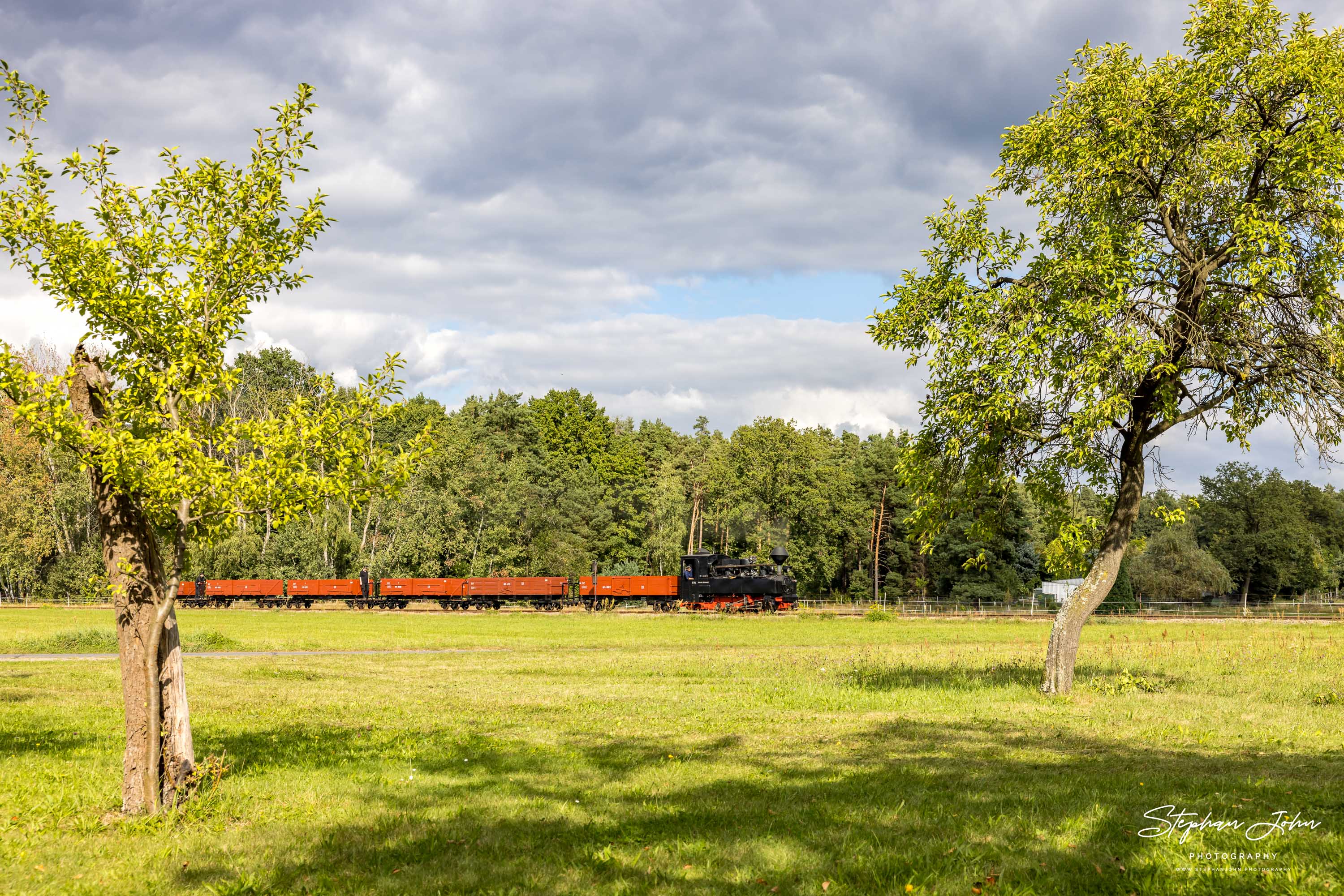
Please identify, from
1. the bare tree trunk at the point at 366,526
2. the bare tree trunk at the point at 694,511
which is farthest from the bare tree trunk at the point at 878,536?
the bare tree trunk at the point at 366,526

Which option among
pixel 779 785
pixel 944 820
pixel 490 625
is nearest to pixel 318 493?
pixel 779 785

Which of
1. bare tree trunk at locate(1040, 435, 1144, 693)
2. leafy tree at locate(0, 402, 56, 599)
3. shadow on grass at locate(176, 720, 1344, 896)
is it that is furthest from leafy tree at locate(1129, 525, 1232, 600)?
leafy tree at locate(0, 402, 56, 599)

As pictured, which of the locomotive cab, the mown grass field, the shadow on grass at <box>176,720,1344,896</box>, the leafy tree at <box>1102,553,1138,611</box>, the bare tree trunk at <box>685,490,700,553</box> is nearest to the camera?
the shadow on grass at <box>176,720,1344,896</box>

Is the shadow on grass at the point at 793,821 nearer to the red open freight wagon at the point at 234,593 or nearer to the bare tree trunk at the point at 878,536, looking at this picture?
the red open freight wagon at the point at 234,593

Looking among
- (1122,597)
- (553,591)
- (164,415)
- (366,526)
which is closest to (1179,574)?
(1122,597)

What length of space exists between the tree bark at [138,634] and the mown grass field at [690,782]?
0.42 metres

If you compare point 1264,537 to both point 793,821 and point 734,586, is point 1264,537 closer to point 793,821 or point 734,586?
point 734,586

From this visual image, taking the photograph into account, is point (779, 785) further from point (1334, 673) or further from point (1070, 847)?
point (1334, 673)

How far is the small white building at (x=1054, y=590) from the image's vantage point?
72400 millimetres

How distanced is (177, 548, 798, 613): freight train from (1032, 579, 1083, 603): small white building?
23.6 meters

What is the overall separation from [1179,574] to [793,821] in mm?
90109

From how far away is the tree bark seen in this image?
27.3ft

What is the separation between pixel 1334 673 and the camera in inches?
777

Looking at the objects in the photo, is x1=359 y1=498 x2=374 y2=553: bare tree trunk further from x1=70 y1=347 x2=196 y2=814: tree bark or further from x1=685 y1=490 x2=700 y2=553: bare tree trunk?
x1=70 y1=347 x2=196 y2=814: tree bark
